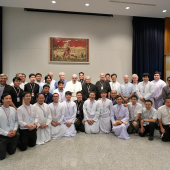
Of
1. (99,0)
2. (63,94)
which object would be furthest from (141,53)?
(63,94)

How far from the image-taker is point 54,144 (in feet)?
11.6

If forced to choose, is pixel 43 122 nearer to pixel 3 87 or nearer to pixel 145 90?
pixel 3 87

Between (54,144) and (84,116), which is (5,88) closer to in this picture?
(54,144)

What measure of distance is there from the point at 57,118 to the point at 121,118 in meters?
1.80

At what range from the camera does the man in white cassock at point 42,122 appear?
366cm

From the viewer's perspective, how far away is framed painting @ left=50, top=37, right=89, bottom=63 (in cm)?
752

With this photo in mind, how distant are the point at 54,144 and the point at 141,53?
6646mm

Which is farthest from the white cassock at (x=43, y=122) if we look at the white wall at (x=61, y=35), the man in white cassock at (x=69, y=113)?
the white wall at (x=61, y=35)

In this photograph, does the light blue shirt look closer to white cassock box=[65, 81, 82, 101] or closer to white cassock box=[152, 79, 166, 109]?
white cassock box=[152, 79, 166, 109]

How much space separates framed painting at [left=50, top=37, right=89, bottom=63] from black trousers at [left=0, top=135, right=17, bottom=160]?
5.06m

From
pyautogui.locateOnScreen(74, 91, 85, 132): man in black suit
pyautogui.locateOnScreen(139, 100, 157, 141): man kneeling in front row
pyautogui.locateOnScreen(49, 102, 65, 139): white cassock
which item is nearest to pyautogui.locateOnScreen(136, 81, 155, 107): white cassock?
pyautogui.locateOnScreen(139, 100, 157, 141): man kneeling in front row

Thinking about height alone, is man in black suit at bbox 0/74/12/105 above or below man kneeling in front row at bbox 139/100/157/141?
above

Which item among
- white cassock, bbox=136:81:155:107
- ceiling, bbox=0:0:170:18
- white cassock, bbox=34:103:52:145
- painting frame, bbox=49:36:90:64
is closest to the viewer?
white cassock, bbox=34:103:52:145

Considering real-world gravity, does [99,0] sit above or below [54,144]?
above
